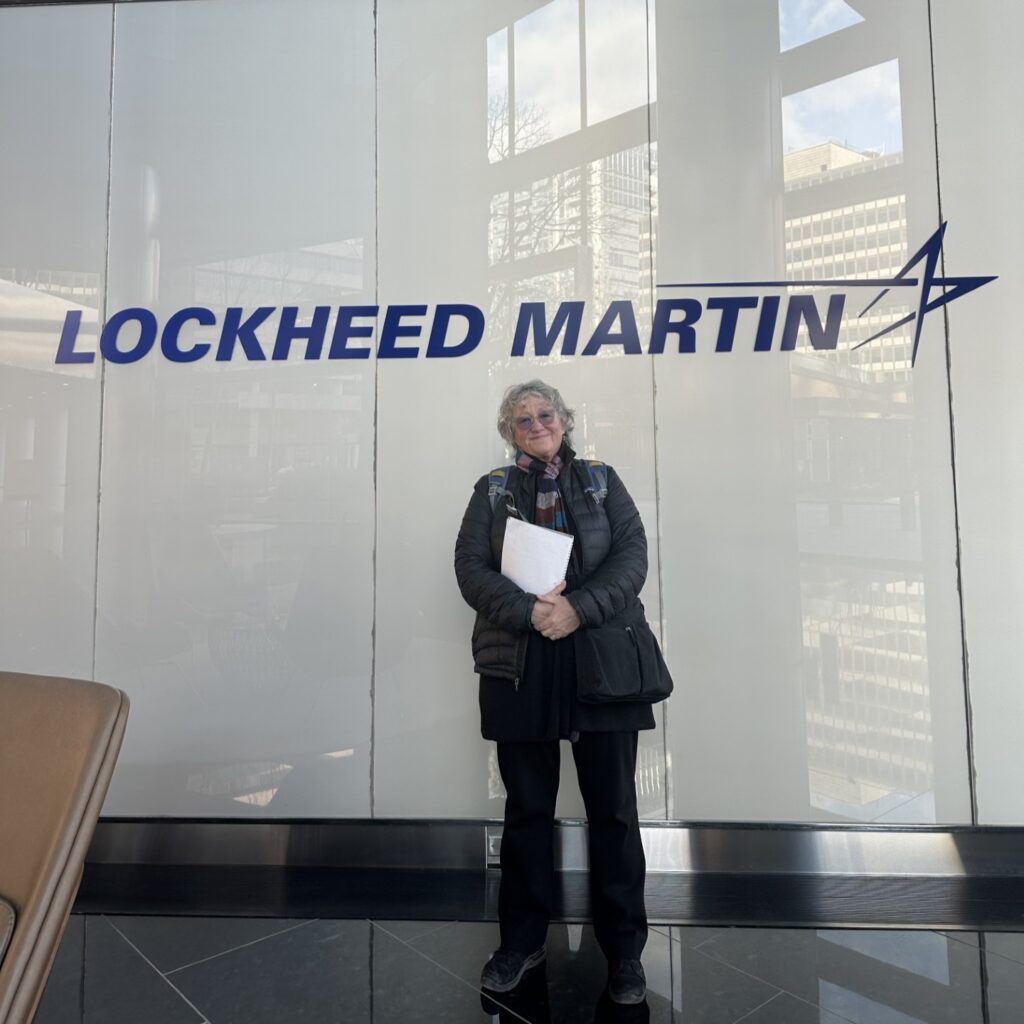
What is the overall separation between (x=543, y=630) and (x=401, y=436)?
1305 millimetres

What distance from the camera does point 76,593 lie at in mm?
3258

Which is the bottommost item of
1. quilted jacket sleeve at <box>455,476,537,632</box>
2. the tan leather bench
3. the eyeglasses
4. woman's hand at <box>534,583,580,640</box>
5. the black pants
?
the black pants

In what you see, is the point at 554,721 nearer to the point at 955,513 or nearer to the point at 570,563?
the point at 570,563

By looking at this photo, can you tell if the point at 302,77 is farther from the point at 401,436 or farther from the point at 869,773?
the point at 869,773

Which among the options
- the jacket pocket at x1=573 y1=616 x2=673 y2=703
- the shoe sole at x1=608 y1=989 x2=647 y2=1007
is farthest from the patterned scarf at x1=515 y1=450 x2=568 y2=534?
the shoe sole at x1=608 y1=989 x2=647 y2=1007

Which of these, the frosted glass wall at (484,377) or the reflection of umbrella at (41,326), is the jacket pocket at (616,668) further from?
the reflection of umbrella at (41,326)

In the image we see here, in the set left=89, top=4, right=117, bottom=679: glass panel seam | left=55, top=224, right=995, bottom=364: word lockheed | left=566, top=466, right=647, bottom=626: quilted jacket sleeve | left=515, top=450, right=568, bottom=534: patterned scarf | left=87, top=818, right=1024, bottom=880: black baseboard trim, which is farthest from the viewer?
left=89, top=4, right=117, bottom=679: glass panel seam

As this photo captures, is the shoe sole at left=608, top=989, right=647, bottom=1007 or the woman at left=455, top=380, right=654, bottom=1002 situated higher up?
the woman at left=455, top=380, right=654, bottom=1002

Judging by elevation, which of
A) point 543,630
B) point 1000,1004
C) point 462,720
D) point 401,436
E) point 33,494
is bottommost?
point 1000,1004

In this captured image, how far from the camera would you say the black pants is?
2.23m

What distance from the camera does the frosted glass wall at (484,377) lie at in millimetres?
3039

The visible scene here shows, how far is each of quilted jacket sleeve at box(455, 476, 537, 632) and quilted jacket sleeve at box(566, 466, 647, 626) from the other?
0.15m

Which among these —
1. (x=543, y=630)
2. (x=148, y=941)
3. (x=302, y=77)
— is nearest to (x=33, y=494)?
(x=148, y=941)

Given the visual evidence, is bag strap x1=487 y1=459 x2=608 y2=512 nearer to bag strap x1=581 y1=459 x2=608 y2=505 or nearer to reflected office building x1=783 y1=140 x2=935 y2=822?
bag strap x1=581 y1=459 x2=608 y2=505
